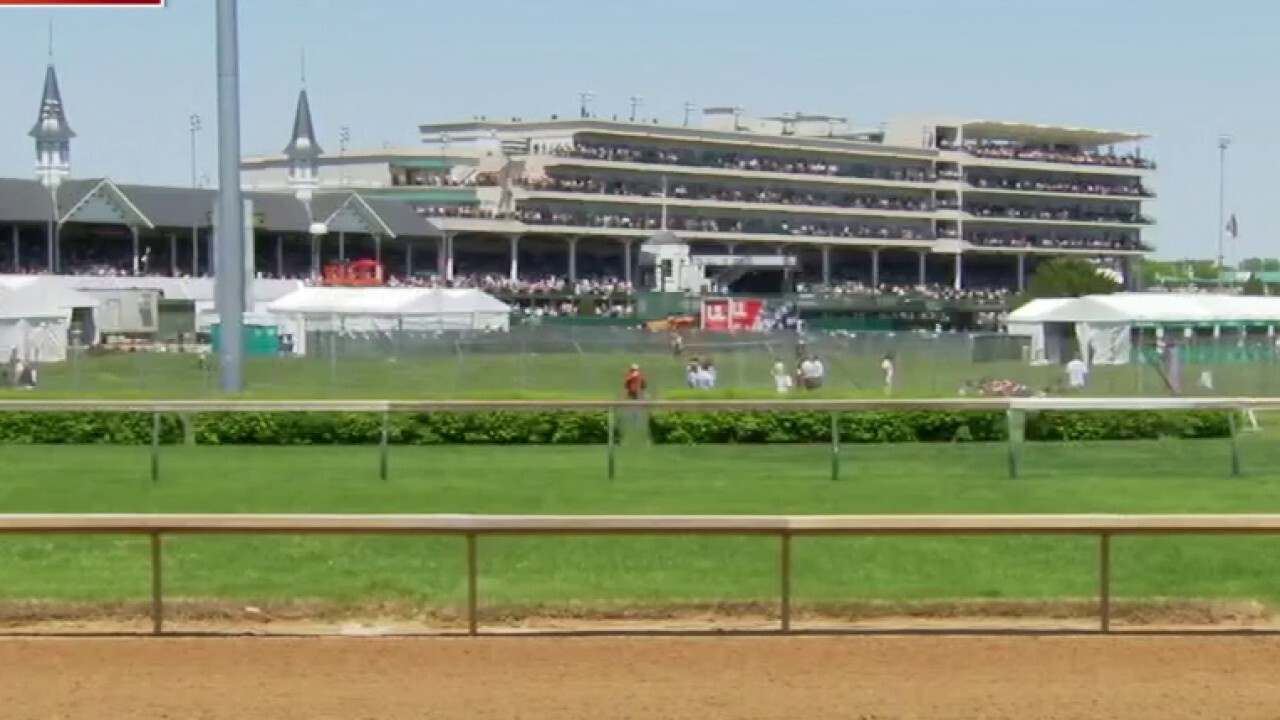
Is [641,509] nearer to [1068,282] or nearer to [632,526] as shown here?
[632,526]

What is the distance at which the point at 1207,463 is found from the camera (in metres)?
22.5

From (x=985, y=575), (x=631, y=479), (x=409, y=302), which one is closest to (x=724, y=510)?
(x=631, y=479)

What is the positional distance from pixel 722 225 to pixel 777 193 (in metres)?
4.56

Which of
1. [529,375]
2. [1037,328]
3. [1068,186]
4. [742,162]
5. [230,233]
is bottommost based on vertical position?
[529,375]

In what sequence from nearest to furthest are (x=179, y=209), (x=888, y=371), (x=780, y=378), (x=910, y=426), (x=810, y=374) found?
1. (x=910, y=426)
2. (x=810, y=374)
3. (x=780, y=378)
4. (x=888, y=371)
5. (x=179, y=209)

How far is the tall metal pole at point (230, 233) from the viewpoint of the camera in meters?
30.2

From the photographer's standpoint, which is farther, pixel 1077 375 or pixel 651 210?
pixel 651 210

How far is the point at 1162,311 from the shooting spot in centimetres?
5006

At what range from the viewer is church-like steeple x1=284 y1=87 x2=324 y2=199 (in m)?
104

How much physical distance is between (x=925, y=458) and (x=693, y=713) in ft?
49.2

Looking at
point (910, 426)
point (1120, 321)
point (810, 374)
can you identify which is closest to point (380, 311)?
point (810, 374)

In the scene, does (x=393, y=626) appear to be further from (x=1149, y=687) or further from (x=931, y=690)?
(x=1149, y=687)

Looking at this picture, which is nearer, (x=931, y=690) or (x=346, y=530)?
(x=931, y=690)

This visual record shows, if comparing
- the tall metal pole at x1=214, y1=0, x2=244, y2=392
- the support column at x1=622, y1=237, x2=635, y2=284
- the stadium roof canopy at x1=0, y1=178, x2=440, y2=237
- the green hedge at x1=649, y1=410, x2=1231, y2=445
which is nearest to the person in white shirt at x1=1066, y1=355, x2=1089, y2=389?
the green hedge at x1=649, y1=410, x2=1231, y2=445
